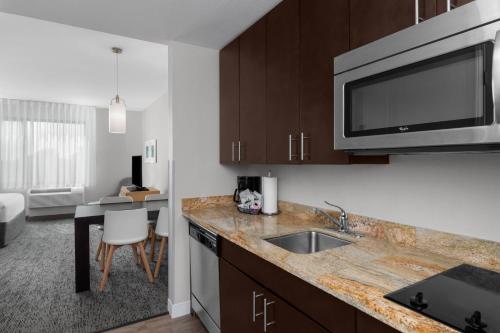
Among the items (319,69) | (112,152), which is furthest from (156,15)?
(112,152)

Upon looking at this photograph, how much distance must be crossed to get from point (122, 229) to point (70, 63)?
7.71ft

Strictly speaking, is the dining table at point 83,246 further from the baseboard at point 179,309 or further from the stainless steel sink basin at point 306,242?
the stainless steel sink basin at point 306,242

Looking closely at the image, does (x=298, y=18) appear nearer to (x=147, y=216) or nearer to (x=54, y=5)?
(x=54, y=5)

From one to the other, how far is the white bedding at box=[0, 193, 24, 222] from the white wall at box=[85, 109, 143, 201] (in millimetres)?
1687

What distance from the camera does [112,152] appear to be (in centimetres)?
686

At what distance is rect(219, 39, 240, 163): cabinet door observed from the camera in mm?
2270

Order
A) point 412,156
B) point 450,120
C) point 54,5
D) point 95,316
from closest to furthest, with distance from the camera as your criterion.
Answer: point 450,120 → point 412,156 → point 54,5 → point 95,316

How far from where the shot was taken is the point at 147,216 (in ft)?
10.2

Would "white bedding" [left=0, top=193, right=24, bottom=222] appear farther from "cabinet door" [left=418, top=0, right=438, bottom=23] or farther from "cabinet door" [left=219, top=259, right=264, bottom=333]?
"cabinet door" [left=418, top=0, right=438, bottom=23]

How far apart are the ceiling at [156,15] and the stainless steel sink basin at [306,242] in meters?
1.42

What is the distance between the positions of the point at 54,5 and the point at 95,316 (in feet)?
7.40

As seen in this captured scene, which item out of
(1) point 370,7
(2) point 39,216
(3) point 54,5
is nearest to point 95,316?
(3) point 54,5

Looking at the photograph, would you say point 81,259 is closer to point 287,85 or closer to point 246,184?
point 246,184

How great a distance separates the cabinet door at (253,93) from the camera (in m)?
1.95
